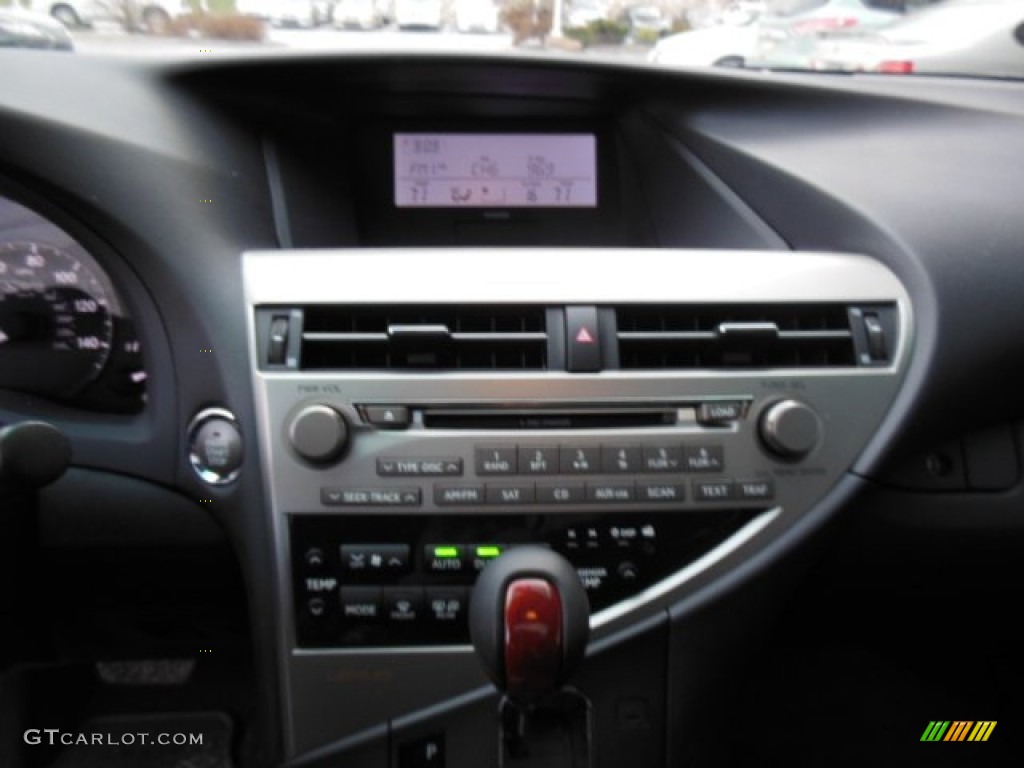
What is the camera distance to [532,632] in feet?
4.14

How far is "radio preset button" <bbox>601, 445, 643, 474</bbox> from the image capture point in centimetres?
150

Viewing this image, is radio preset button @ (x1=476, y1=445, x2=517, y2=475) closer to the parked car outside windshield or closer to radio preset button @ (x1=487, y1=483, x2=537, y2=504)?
radio preset button @ (x1=487, y1=483, x2=537, y2=504)

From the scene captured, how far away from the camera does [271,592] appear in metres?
1.54

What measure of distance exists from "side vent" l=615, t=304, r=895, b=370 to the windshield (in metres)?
0.62

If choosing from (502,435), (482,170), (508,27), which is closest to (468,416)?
(502,435)

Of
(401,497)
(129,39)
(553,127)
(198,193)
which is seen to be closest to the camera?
(401,497)

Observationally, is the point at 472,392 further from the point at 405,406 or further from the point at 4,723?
the point at 4,723

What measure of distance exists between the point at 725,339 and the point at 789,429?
17cm

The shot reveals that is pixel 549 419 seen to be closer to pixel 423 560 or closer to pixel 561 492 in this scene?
pixel 561 492

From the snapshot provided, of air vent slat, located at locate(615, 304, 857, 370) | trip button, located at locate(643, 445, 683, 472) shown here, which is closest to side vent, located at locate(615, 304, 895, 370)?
air vent slat, located at locate(615, 304, 857, 370)

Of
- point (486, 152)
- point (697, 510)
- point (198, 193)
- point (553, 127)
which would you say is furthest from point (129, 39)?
point (697, 510)

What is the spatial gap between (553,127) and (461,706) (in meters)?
1.24

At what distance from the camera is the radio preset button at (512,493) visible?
58.6 inches

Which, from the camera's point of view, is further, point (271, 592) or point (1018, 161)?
point (1018, 161)
